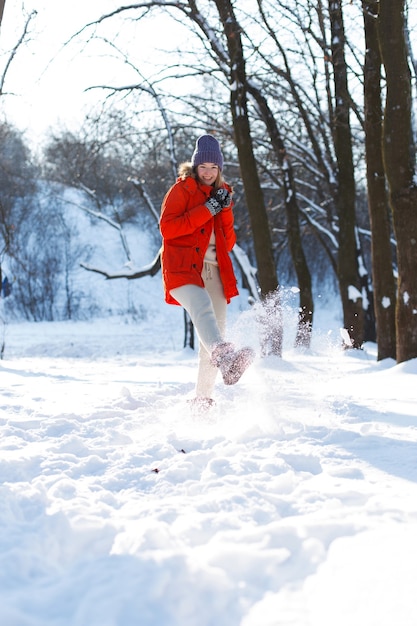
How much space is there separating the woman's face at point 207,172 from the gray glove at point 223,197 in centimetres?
11

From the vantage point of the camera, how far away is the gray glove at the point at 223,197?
424cm

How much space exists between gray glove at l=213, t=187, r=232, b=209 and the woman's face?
110 mm

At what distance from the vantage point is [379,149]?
9211 millimetres

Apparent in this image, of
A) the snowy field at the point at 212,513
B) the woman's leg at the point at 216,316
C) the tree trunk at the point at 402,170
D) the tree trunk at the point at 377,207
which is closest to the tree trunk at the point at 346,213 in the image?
the tree trunk at the point at 377,207

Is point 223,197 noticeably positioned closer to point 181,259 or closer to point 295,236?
point 181,259

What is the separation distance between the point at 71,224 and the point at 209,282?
37.4 meters

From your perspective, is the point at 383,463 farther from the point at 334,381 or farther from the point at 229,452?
the point at 334,381

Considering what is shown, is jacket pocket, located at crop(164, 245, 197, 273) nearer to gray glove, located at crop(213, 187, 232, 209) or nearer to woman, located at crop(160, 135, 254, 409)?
woman, located at crop(160, 135, 254, 409)

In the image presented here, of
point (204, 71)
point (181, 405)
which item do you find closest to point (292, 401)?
point (181, 405)

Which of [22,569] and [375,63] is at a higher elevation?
[375,63]

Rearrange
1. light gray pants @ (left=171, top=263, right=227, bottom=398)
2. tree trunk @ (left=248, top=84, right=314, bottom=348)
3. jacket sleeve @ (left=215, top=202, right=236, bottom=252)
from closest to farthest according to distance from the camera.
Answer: light gray pants @ (left=171, top=263, right=227, bottom=398), jacket sleeve @ (left=215, top=202, right=236, bottom=252), tree trunk @ (left=248, top=84, right=314, bottom=348)

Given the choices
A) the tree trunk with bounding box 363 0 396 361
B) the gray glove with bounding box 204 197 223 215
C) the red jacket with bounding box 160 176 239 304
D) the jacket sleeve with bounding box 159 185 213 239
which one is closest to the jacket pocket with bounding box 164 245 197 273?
the red jacket with bounding box 160 176 239 304

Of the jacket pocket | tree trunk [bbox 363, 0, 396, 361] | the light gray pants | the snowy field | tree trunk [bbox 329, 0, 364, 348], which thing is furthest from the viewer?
tree trunk [bbox 329, 0, 364, 348]

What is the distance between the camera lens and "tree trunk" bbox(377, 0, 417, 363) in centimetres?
628
